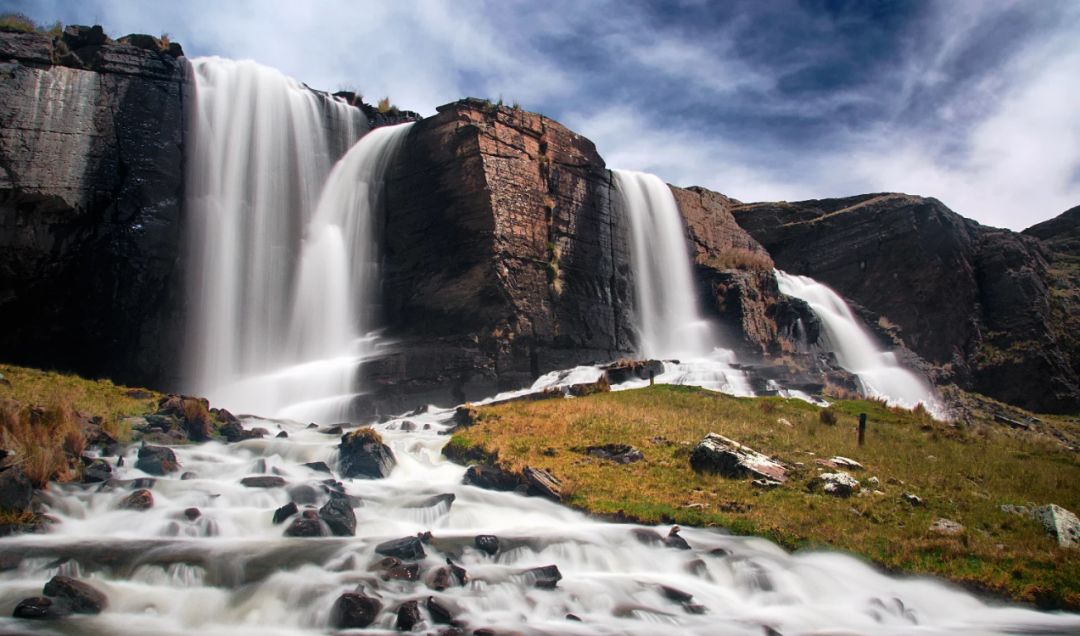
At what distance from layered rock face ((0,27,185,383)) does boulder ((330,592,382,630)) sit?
71.4ft

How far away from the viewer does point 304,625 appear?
9.61 m

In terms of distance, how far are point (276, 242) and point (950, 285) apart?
47304 millimetres

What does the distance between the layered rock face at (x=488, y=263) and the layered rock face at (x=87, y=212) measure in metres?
9.36

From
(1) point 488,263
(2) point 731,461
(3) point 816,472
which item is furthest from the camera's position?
(1) point 488,263

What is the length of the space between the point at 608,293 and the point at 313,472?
23.3m

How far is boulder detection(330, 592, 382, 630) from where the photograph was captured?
9.48 meters

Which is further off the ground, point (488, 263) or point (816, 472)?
point (488, 263)

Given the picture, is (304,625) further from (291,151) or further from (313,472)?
(291,151)

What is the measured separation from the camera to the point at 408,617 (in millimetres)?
9344

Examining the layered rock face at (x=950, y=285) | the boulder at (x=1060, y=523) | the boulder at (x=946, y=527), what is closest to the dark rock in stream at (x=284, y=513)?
the boulder at (x=946, y=527)

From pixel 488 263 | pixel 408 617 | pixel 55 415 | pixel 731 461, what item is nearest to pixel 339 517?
pixel 408 617

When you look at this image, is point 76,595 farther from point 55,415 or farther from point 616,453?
point 616,453

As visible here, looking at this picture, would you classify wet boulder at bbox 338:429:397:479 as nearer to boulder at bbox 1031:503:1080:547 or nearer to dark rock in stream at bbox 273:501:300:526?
dark rock in stream at bbox 273:501:300:526

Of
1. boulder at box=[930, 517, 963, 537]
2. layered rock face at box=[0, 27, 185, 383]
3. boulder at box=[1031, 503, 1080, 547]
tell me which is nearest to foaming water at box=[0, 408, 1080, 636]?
boulder at box=[930, 517, 963, 537]
